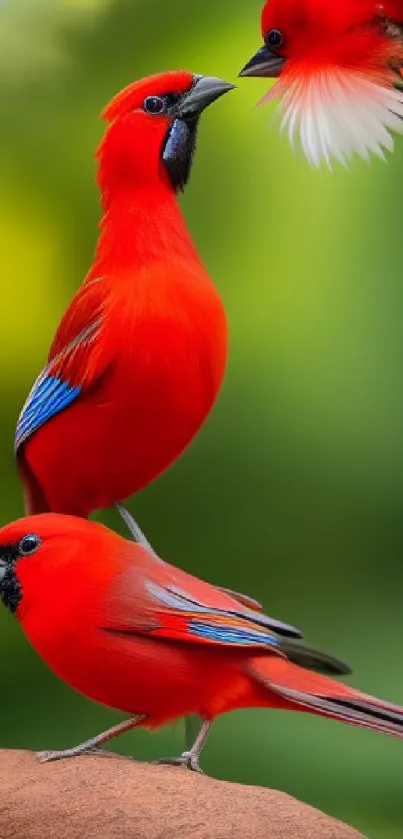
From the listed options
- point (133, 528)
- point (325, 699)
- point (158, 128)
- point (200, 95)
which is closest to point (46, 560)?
point (133, 528)

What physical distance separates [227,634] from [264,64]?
3.90 ft

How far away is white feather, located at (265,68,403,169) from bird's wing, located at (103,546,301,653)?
93cm

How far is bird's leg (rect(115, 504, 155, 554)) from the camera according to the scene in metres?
2.01

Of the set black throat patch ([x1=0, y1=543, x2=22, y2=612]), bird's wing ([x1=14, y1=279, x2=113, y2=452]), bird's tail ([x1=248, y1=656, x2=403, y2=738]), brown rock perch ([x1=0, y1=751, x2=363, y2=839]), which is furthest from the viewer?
bird's wing ([x1=14, y1=279, x2=113, y2=452])

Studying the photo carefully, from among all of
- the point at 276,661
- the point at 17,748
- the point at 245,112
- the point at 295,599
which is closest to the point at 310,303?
the point at 245,112

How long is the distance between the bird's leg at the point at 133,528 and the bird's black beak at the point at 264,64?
96 cm

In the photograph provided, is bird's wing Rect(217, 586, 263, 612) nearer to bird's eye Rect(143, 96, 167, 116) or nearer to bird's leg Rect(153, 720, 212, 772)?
bird's leg Rect(153, 720, 212, 772)

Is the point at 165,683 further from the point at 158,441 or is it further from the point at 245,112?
the point at 245,112

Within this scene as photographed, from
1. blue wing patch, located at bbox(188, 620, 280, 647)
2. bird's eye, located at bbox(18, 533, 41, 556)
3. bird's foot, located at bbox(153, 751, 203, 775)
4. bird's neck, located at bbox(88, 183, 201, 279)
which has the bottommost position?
bird's foot, located at bbox(153, 751, 203, 775)

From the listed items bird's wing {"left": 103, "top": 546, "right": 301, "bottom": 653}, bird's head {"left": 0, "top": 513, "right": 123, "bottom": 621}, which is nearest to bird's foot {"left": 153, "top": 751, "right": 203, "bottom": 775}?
bird's wing {"left": 103, "top": 546, "right": 301, "bottom": 653}

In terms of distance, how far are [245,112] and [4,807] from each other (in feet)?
4.79

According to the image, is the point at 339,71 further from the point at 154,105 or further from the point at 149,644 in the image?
the point at 149,644

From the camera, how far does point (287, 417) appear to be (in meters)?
2.06

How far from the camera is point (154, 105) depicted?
2008mm
